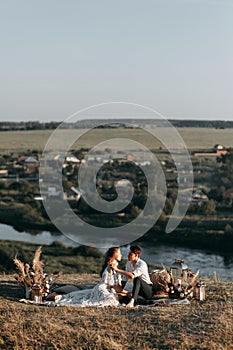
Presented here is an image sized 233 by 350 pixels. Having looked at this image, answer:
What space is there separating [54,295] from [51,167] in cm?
3568

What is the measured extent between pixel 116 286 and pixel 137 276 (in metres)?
0.28

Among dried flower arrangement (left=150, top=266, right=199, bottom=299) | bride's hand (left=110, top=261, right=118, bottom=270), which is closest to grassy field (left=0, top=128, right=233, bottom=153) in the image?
dried flower arrangement (left=150, top=266, right=199, bottom=299)

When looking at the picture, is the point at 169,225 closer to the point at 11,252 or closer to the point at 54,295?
the point at 11,252

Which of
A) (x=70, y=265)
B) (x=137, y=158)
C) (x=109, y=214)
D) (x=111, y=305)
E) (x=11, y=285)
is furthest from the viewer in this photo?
(x=137, y=158)

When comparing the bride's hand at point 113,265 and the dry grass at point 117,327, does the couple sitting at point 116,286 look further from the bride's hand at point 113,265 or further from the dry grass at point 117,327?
the dry grass at point 117,327

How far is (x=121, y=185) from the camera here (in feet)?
124

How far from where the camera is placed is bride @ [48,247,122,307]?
22.9 ft

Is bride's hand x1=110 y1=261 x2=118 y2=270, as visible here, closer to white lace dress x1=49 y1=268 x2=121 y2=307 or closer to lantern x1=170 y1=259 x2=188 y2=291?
white lace dress x1=49 y1=268 x2=121 y2=307

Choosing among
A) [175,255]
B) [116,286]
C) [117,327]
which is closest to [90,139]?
[175,255]

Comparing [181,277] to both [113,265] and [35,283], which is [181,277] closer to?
[113,265]

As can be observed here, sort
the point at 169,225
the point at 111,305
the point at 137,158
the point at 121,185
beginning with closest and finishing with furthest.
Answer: the point at 111,305
the point at 169,225
the point at 121,185
the point at 137,158

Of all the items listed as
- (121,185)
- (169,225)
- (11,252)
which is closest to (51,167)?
(121,185)

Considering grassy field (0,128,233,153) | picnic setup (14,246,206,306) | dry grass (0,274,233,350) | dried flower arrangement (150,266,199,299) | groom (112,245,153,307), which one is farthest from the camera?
grassy field (0,128,233,153)

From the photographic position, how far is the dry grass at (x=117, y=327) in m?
5.70
